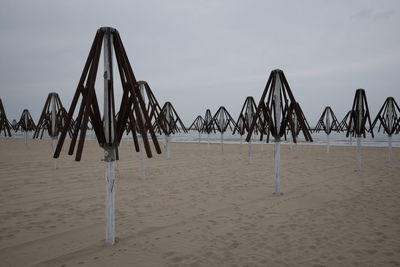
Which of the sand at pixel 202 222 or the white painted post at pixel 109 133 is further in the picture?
the white painted post at pixel 109 133

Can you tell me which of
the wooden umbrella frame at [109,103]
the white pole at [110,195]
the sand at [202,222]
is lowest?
the sand at [202,222]

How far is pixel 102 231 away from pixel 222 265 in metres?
2.52

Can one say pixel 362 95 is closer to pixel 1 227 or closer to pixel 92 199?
pixel 92 199

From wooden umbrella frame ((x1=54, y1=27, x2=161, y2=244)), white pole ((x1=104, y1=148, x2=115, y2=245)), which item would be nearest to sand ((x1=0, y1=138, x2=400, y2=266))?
white pole ((x1=104, y1=148, x2=115, y2=245))

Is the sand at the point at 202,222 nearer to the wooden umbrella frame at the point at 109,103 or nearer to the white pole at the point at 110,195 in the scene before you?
the white pole at the point at 110,195

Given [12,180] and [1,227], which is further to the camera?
[12,180]

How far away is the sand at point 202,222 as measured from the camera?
4.41m

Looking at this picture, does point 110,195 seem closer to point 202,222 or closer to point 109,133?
point 109,133

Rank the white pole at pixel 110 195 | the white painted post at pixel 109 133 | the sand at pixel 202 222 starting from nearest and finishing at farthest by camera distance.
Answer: the sand at pixel 202 222 → the white painted post at pixel 109 133 → the white pole at pixel 110 195

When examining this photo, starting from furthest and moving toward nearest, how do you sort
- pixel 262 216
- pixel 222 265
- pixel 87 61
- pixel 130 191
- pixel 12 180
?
pixel 12 180 < pixel 130 191 < pixel 262 216 < pixel 87 61 < pixel 222 265

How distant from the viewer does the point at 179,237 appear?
522 centimetres

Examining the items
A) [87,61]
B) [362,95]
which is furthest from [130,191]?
[362,95]

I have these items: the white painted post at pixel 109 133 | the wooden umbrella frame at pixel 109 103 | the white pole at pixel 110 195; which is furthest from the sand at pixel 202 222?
the wooden umbrella frame at pixel 109 103

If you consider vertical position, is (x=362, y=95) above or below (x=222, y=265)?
above
